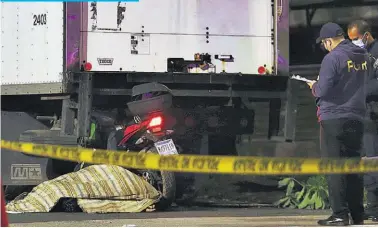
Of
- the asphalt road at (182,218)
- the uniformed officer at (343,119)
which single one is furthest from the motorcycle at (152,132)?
the uniformed officer at (343,119)

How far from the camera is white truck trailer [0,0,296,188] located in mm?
8727

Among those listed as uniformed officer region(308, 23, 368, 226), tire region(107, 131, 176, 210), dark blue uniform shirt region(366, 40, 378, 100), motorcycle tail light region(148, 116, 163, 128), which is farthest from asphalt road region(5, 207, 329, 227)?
dark blue uniform shirt region(366, 40, 378, 100)

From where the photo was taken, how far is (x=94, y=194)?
8.56 meters

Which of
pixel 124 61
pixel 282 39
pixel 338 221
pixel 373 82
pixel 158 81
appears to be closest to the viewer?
pixel 338 221

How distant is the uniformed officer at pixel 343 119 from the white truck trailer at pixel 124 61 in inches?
79.3

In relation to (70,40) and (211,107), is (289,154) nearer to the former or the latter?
(211,107)

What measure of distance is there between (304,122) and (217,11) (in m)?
1.91

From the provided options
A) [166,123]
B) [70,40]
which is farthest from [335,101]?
[70,40]

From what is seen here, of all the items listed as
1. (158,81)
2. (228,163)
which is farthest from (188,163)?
(158,81)

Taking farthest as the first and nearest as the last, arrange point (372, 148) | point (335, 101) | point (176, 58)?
point (176, 58) → point (372, 148) → point (335, 101)

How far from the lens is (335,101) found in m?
7.43

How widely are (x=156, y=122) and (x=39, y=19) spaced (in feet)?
5.29

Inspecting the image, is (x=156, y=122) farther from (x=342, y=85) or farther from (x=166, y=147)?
(x=342, y=85)

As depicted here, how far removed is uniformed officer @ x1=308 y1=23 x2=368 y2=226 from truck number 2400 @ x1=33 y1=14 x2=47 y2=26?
3.01 meters
